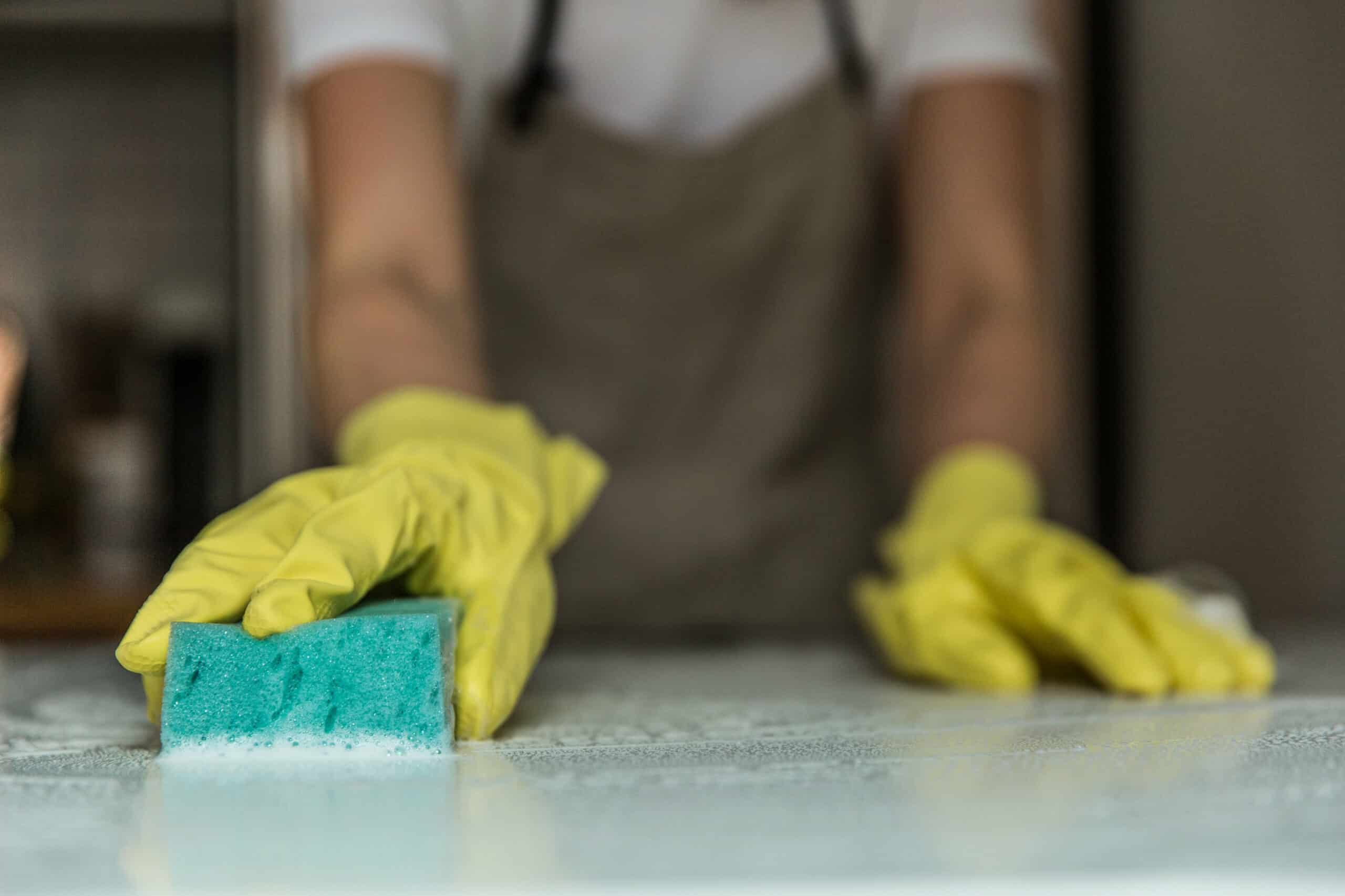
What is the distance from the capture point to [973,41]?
133 centimetres

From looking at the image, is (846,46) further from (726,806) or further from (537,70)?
(726,806)

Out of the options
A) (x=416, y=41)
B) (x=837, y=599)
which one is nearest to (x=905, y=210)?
(x=837, y=599)

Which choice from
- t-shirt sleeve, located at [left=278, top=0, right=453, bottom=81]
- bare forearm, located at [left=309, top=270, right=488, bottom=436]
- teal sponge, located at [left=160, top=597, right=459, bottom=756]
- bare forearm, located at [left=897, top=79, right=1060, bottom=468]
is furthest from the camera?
bare forearm, located at [left=897, top=79, right=1060, bottom=468]

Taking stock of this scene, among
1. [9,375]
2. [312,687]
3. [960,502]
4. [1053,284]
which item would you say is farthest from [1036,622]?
[9,375]

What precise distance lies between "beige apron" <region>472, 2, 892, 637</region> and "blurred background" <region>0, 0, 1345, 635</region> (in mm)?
561

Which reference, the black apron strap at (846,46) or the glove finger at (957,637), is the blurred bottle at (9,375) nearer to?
the black apron strap at (846,46)

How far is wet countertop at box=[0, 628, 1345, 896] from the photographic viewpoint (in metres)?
0.31

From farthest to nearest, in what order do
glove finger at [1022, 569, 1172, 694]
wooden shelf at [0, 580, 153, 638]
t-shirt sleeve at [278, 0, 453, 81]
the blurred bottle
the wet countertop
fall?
the blurred bottle
wooden shelf at [0, 580, 153, 638]
t-shirt sleeve at [278, 0, 453, 81]
glove finger at [1022, 569, 1172, 694]
the wet countertop

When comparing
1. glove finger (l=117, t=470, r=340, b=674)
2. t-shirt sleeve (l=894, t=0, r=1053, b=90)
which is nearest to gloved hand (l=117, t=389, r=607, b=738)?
glove finger (l=117, t=470, r=340, b=674)

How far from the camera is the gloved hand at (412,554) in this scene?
1.70ft

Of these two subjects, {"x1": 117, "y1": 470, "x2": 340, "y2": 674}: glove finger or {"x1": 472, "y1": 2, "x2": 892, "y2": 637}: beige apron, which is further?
{"x1": 472, "y1": 2, "x2": 892, "y2": 637}: beige apron

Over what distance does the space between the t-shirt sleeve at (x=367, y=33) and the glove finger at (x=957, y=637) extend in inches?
26.1

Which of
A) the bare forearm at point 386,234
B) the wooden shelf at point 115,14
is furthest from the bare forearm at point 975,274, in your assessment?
the wooden shelf at point 115,14

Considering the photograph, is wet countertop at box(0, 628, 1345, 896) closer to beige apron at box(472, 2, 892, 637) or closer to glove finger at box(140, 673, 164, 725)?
glove finger at box(140, 673, 164, 725)
